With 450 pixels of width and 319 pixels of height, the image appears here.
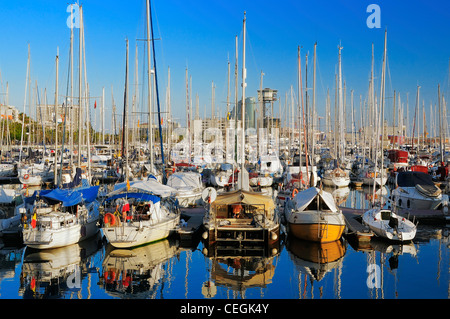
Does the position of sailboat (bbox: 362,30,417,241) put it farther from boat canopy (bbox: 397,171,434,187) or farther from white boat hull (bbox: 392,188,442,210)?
boat canopy (bbox: 397,171,434,187)

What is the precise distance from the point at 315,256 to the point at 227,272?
4.56 m

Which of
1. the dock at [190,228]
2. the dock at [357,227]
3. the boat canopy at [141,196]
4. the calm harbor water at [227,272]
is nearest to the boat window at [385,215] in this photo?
the dock at [357,227]

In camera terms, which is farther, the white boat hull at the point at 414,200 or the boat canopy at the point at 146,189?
the white boat hull at the point at 414,200

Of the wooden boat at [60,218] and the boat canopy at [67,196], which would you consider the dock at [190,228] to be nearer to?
the wooden boat at [60,218]

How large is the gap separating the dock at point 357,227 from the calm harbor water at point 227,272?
1.66ft

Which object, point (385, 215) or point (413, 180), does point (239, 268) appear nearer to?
point (385, 215)

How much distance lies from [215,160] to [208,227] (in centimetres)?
3729

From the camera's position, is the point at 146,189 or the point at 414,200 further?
the point at 414,200

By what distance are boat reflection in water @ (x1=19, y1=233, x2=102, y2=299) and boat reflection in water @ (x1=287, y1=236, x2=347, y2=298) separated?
8.68 meters

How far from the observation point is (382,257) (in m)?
20.8

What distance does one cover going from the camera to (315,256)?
20.9m

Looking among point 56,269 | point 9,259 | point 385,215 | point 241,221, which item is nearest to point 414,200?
point 385,215

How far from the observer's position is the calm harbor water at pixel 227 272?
1631 cm
